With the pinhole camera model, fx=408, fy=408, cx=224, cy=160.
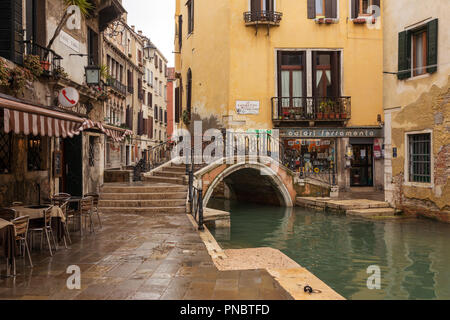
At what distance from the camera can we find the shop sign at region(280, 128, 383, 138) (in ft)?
59.6

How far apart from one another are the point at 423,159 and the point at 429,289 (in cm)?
655

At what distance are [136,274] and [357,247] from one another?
20.3 feet

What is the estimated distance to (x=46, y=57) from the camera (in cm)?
945

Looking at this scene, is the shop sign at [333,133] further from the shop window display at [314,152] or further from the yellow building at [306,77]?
the shop window display at [314,152]

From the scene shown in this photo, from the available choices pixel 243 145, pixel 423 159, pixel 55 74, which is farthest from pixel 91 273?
pixel 243 145

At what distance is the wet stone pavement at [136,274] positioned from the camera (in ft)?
14.8

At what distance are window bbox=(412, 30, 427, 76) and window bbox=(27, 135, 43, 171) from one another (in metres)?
10.7

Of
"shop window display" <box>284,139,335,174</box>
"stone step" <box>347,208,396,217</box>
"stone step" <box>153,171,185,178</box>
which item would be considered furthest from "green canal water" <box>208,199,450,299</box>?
"shop window display" <box>284,139,335,174</box>

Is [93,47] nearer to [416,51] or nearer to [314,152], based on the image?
[416,51]

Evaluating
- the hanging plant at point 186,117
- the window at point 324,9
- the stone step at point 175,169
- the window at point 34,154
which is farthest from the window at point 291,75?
the window at point 34,154

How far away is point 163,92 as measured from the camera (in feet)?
142

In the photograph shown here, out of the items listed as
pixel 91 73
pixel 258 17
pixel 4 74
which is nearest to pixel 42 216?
pixel 4 74

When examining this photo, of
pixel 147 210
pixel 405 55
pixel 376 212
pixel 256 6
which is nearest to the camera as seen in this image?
pixel 147 210
